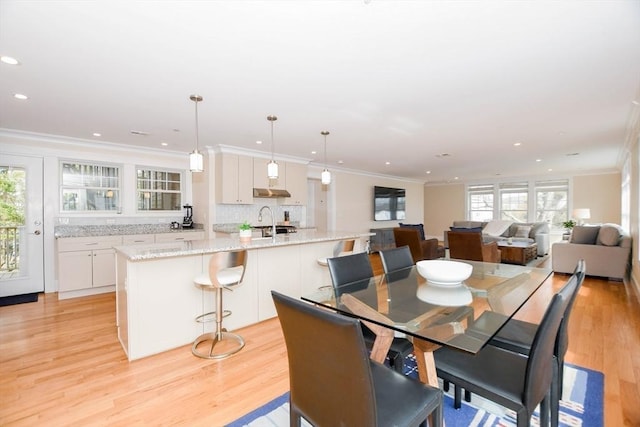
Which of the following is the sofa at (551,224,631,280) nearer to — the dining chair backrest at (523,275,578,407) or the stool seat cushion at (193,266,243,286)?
the dining chair backrest at (523,275,578,407)

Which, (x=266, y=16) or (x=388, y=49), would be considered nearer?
(x=266, y=16)

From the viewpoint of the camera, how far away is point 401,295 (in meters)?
1.93

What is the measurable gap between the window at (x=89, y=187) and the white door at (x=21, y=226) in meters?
0.33

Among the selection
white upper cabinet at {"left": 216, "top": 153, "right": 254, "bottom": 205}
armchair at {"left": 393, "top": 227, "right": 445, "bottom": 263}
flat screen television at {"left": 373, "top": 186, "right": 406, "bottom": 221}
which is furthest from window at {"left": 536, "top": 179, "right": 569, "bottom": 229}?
white upper cabinet at {"left": 216, "top": 153, "right": 254, "bottom": 205}

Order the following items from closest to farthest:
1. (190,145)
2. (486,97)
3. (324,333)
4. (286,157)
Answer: (324,333) → (486,97) → (190,145) → (286,157)

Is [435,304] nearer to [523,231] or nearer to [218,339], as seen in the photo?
[218,339]

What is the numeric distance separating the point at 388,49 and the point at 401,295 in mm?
1676

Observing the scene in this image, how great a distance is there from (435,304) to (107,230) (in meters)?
4.84

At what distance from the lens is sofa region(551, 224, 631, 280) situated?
4863 mm

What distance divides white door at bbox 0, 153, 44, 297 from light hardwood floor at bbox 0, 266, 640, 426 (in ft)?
3.51

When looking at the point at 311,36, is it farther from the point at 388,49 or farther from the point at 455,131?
the point at 455,131

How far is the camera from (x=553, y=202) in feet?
30.3

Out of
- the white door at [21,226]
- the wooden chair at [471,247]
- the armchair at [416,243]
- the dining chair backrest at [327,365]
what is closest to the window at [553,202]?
the wooden chair at [471,247]

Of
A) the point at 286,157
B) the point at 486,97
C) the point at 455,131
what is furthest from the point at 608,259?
the point at 286,157
